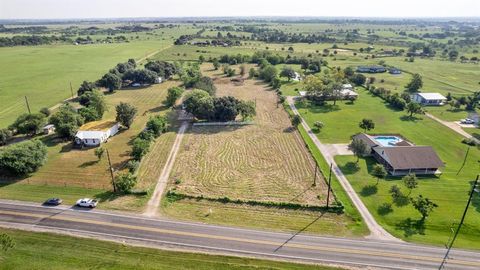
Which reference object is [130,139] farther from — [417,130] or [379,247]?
[417,130]

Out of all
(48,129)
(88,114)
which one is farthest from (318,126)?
(48,129)

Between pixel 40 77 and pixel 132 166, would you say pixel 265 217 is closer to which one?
pixel 132 166

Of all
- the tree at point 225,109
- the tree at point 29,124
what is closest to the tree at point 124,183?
the tree at point 29,124

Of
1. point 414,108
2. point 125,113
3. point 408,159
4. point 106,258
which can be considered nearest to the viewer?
point 106,258

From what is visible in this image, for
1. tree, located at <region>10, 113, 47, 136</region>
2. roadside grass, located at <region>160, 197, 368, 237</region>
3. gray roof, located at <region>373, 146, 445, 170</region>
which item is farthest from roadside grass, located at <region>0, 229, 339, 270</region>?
tree, located at <region>10, 113, 47, 136</region>

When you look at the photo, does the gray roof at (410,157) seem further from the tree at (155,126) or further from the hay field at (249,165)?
the tree at (155,126)

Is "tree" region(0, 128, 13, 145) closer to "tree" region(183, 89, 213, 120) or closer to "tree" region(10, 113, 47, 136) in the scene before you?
"tree" region(10, 113, 47, 136)
